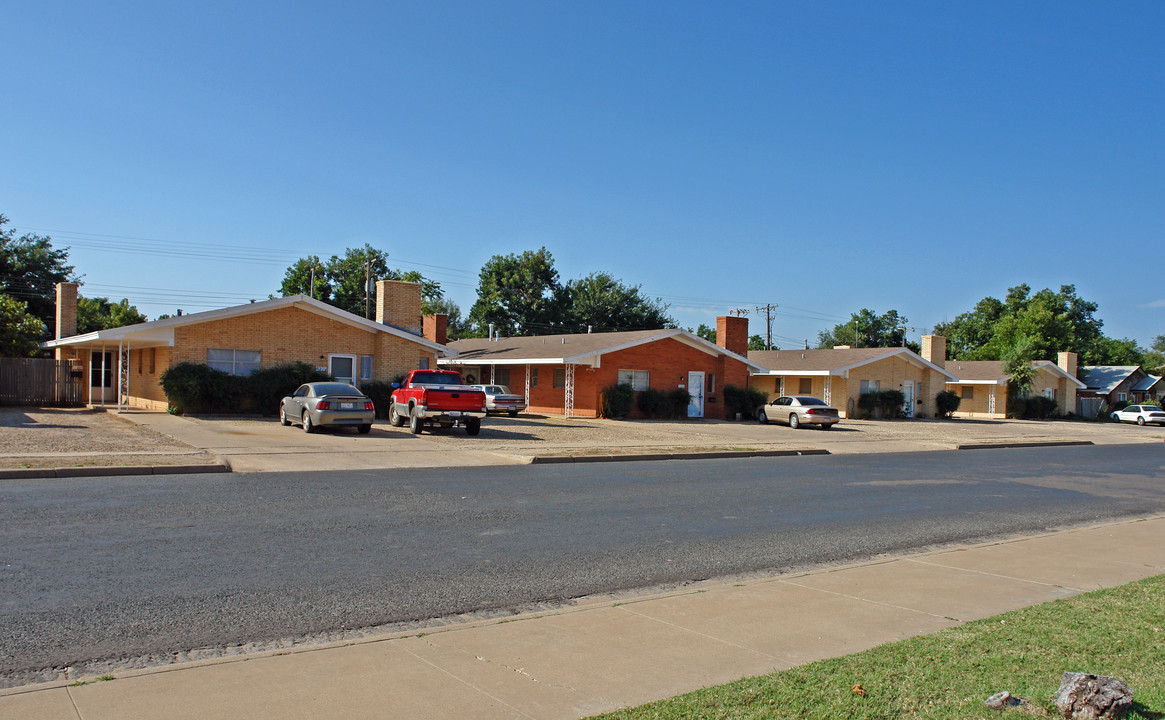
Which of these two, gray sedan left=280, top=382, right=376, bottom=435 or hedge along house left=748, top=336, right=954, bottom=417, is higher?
hedge along house left=748, top=336, right=954, bottom=417

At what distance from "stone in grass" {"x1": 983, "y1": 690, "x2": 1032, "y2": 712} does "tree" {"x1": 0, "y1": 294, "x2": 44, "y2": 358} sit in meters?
40.0

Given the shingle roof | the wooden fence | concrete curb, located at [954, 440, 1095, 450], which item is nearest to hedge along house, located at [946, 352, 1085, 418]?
the shingle roof

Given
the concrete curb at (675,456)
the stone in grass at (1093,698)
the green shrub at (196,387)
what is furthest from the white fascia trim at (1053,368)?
the stone in grass at (1093,698)

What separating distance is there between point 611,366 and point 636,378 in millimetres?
1725

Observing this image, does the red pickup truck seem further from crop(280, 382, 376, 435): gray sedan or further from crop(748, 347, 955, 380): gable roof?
crop(748, 347, 955, 380): gable roof

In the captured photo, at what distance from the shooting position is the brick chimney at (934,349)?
176ft

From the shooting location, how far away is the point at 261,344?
96.6 ft

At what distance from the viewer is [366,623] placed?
20.3 feet

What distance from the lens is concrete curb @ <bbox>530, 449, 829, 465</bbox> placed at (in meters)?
18.2

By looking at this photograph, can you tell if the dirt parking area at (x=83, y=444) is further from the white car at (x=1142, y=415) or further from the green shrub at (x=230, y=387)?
the white car at (x=1142, y=415)

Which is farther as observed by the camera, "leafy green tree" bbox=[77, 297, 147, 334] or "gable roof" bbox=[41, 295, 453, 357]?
"leafy green tree" bbox=[77, 297, 147, 334]

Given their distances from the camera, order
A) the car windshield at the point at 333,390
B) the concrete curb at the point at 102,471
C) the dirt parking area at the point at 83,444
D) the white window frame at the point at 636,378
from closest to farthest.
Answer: the concrete curb at the point at 102,471 < the dirt parking area at the point at 83,444 < the car windshield at the point at 333,390 < the white window frame at the point at 636,378

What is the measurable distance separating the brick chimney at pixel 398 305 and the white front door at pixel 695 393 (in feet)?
42.9

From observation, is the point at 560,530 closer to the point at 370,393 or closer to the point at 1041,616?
the point at 1041,616
